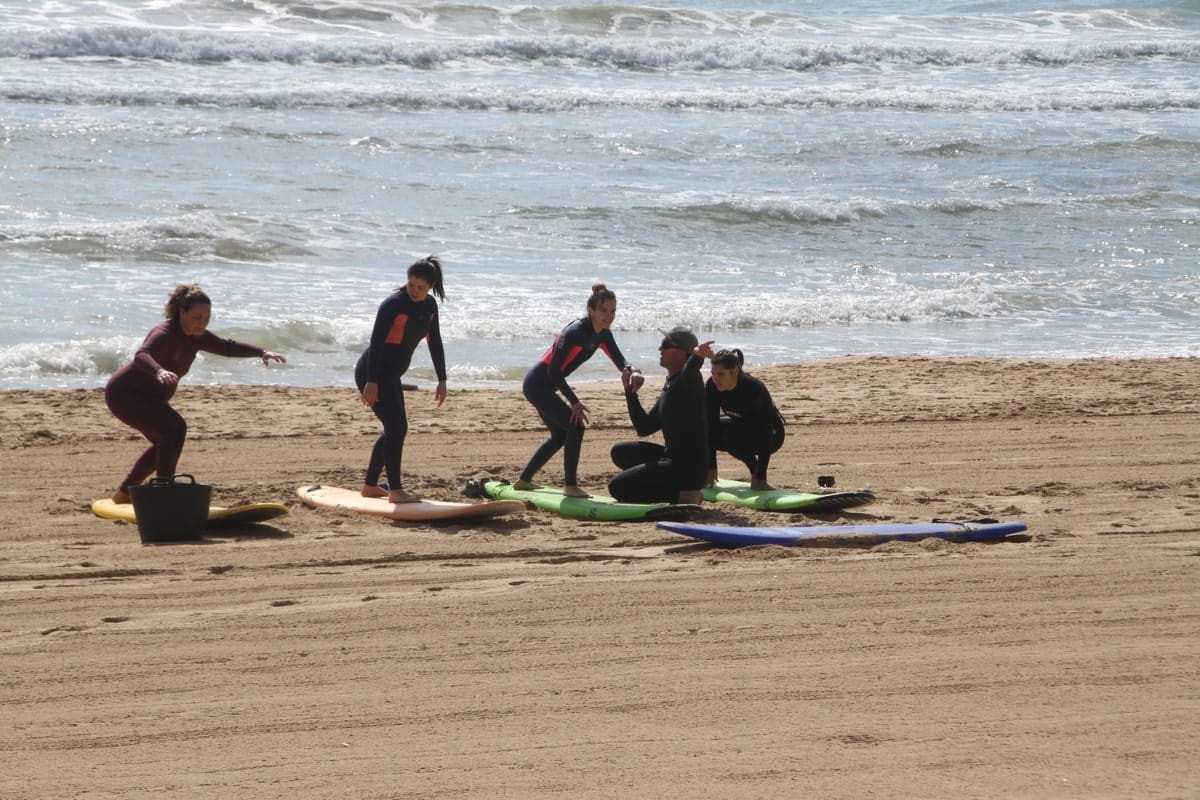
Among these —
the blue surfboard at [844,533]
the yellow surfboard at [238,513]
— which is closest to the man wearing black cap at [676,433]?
Result: the blue surfboard at [844,533]

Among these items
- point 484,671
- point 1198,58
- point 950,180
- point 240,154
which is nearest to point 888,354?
point 484,671

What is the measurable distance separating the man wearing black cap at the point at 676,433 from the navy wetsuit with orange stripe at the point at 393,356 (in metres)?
1.28

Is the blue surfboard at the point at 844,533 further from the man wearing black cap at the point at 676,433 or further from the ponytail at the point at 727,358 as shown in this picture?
the ponytail at the point at 727,358

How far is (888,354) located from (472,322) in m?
4.38

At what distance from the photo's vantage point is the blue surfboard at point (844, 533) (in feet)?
24.6

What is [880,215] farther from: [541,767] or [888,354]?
[541,767]

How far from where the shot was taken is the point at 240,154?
80.9 ft

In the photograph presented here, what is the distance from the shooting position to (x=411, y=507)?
8.47m

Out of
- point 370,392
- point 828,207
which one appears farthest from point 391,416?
point 828,207

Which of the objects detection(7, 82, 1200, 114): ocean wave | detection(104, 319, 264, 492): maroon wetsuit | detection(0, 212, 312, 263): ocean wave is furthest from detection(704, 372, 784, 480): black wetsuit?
detection(7, 82, 1200, 114): ocean wave

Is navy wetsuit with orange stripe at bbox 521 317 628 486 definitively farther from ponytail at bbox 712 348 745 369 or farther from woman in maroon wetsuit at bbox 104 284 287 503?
woman in maroon wetsuit at bbox 104 284 287 503

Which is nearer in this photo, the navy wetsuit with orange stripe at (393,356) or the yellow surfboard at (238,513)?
the yellow surfboard at (238,513)

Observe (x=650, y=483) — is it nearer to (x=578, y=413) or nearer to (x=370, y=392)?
(x=578, y=413)

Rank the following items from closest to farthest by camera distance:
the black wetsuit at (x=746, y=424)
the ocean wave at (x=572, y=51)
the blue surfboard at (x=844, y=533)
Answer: the blue surfboard at (x=844, y=533), the black wetsuit at (x=746, y=424), the ocean wave at (x=572, y=51)
